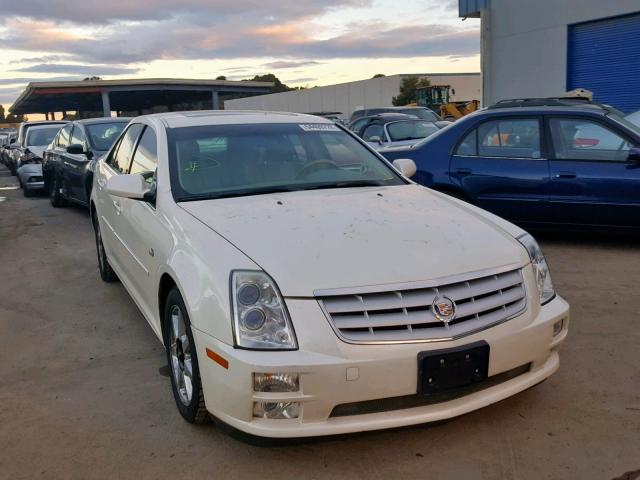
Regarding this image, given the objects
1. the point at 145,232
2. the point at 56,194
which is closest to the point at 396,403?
the point at 145,232

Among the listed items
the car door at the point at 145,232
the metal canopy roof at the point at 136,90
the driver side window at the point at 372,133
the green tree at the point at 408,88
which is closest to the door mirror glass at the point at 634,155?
the car door at the point at 145,232

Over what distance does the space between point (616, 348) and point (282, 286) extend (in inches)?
97.9

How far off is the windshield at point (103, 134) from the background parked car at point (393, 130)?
5156mm

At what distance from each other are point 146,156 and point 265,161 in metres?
0.91

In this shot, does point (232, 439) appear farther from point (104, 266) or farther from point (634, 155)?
point (634, 155)

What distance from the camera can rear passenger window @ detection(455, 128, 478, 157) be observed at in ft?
23.4

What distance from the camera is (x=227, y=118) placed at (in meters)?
4.64

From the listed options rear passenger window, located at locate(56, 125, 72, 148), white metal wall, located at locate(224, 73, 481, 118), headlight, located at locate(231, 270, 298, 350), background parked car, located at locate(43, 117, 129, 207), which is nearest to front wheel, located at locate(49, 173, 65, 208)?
background parked car, located at locate(43, 117, 129, 207)

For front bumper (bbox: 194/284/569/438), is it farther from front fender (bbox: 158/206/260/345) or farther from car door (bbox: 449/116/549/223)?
car door (bbox: 449/116/549/223)

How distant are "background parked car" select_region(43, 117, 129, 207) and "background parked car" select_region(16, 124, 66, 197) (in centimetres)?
182

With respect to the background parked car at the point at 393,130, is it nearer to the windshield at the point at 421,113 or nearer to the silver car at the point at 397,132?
the silver car at the point at 397,132

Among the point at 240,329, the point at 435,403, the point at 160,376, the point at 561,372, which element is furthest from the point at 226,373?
the point at 561,372

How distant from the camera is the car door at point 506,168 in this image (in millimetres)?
6801

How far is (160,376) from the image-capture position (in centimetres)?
394
